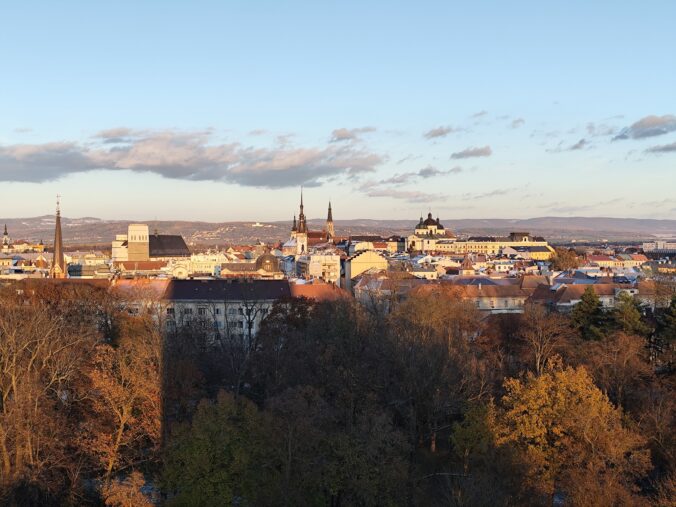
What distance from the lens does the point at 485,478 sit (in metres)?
18.4

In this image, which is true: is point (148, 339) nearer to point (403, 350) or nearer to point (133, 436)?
point (133, 436)

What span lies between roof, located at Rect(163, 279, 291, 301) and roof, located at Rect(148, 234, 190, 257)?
51628mm

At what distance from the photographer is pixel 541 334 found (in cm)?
3331

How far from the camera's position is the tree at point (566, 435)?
1995cm

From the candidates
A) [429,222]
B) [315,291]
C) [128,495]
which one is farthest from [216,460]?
[429,222]

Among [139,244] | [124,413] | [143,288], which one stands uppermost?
[139,244]

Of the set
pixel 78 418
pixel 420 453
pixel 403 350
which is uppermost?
pixel 403 350

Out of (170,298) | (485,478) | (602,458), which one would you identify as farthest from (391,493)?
(170,298)

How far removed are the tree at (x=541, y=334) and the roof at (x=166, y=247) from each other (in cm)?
6974

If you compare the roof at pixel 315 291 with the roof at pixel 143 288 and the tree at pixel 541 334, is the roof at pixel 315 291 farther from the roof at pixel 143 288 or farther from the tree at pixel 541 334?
the tree at pixel 541 334

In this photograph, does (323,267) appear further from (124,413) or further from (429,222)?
(429,222)

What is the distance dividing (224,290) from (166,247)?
2241 inches

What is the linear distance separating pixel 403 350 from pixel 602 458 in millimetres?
8595

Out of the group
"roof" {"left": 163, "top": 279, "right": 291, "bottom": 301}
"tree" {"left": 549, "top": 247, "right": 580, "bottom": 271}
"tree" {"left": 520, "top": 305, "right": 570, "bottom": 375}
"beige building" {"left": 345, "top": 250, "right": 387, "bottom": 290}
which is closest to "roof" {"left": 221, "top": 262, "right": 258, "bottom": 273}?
"beige building" {"left": 345, "top": 250, "right": 387, "bottom": 290}
